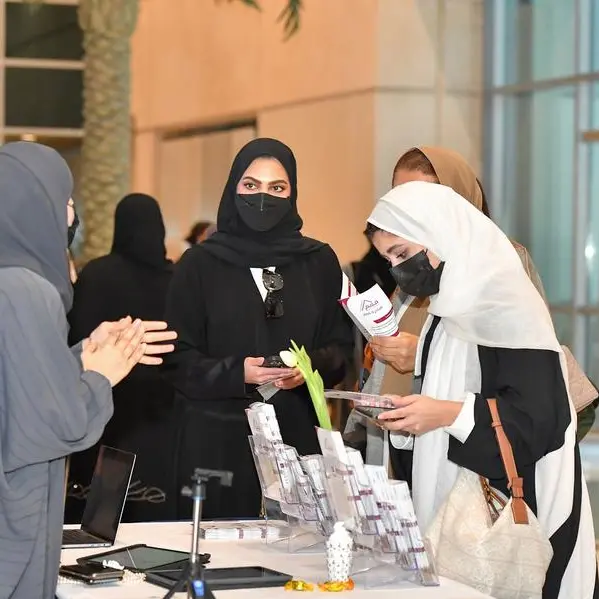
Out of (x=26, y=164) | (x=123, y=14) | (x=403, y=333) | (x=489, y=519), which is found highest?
(x=123, y=14)

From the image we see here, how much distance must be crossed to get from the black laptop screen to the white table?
65mm

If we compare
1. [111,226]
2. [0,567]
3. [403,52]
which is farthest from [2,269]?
[403,52]

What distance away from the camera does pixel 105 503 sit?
11.5 feet

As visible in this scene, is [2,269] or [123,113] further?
[123,113]

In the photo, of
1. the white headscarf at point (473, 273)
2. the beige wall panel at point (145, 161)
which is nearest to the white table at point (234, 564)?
the white headscarf at point (473, 273)

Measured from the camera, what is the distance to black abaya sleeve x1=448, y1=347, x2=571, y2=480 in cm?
317

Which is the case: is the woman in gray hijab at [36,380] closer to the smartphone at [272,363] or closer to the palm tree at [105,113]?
the smartphone at [272,363]

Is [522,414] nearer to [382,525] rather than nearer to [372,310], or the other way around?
[382,525]

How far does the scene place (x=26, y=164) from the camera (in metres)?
2.83

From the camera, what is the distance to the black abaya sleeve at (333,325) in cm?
422

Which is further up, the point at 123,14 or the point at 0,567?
the point at 123,14

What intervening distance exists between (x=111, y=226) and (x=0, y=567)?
8.03 m

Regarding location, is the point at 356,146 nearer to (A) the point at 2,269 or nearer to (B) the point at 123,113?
(B) the point at 123,113

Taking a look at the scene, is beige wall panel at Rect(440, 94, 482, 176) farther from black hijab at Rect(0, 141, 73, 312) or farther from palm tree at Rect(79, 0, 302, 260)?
black hijab at Rect(0, 141, 73, 312)
